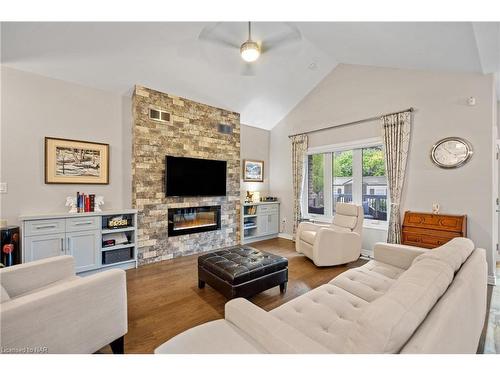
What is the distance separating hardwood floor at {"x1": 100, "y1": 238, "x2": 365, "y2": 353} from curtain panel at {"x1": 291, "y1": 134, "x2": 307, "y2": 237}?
1.37m

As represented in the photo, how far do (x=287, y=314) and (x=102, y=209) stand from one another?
327 centimetres

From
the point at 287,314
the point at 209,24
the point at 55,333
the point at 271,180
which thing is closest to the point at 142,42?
the point at 209,24

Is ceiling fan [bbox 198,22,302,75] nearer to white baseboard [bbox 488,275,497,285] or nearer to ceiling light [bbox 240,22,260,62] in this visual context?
ceiling light [bbox 240,22,260,62]

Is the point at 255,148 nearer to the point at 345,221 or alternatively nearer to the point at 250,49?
the point at 345,221

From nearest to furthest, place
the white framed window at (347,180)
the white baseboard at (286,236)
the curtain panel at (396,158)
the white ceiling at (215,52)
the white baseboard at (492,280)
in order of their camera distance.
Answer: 1. the white ceiling at (215,52)
2. the white baseboard at (492,280)
3. the curtain panel at (396,158)
4. the white framed window at (347,180)
5. the white baseboard at (286,236)

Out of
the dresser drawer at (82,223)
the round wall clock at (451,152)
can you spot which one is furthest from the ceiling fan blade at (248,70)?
the dresser drawer at (82,223)

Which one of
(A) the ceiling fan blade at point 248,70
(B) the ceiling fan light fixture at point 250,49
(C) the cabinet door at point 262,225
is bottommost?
(C) the cabinet door at point 262,225

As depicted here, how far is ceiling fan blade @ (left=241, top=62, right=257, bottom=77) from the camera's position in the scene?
370cm

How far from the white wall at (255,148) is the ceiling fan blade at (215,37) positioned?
6.98ft

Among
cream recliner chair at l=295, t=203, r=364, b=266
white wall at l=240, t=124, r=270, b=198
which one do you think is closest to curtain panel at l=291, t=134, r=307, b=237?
white wall at l=240, t=124, r=270, b=198

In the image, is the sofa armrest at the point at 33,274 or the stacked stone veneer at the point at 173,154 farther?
the stacked stone veneer at the point at 173,154

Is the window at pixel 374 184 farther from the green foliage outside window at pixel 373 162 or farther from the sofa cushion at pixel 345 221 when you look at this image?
the sofa cushion at pixel 345 221

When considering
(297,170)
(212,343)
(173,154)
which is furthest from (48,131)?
(297,170)

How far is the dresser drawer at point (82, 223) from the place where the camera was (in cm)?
288
